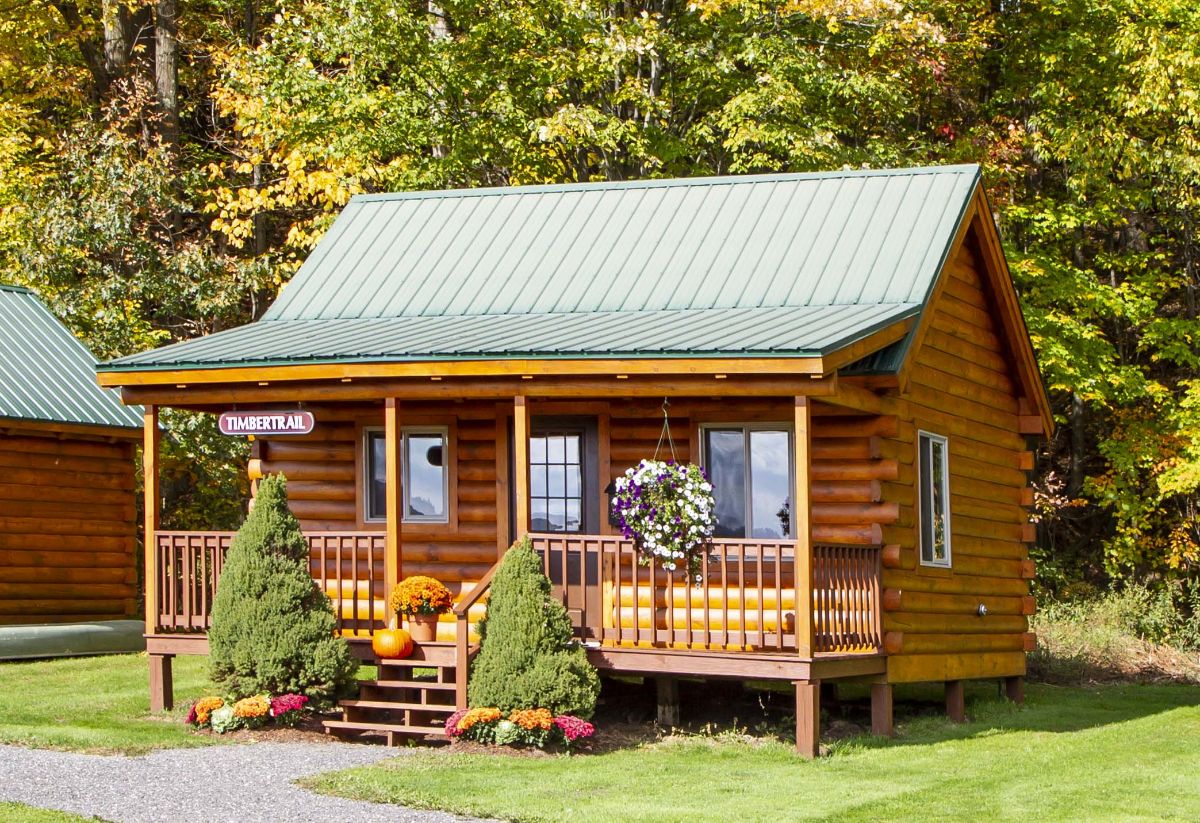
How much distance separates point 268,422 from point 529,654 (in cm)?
393

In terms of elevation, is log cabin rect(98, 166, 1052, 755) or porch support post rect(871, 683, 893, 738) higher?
log cabin rect(98, 166, 1052, 755)

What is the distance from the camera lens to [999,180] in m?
29.9

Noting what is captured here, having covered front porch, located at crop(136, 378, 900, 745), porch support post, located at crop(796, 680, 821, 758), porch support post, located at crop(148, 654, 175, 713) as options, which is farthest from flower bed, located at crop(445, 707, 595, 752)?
porch support post, located at crop(148, 654, 175, 713)

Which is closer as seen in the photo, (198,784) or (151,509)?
(198,784)

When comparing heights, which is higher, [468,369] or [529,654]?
[468,369]

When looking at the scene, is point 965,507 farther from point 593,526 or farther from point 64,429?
point 64,429

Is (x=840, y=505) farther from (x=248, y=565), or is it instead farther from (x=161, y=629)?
(x=161, y=629)

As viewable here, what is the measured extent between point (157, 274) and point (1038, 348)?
50.0 feet

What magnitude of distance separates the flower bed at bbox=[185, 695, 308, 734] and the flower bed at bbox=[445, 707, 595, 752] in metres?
1.62

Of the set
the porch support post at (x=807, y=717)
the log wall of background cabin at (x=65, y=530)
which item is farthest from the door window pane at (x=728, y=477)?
the log wall of background cabin at (x=65, y=530)

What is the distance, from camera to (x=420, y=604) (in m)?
16.6

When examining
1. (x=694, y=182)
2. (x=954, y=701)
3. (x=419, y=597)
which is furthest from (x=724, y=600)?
(x=694, y=182)

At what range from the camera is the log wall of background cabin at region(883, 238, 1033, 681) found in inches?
693

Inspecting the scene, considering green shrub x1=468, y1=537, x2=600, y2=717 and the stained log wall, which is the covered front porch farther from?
green shrub x1=468, y1=537, x2=600, y2=717
